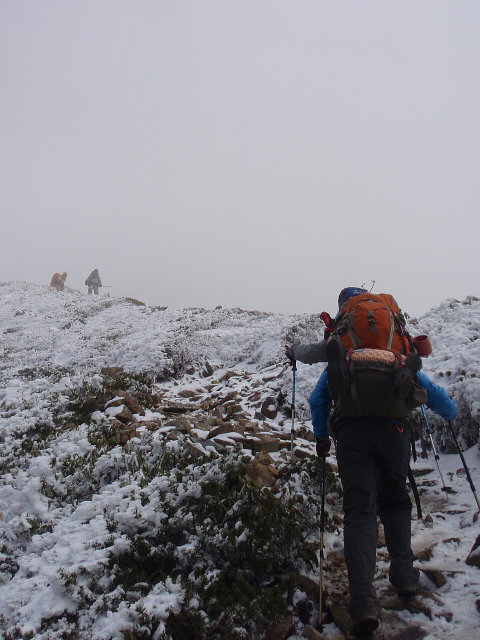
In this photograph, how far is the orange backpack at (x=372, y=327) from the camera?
11.7ft

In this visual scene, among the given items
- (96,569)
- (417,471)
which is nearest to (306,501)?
(96,569)

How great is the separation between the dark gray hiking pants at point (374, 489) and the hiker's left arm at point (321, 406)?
1.40 ft

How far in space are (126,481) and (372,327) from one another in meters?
3.65

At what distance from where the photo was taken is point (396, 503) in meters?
3.54

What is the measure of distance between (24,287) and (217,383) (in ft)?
109

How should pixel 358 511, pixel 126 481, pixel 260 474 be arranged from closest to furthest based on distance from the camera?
pixel 358 511, pixel 126 481, pixel 260 474

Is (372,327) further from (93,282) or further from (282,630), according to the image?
(93,282)

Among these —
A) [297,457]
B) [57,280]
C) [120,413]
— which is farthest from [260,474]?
[57,280]

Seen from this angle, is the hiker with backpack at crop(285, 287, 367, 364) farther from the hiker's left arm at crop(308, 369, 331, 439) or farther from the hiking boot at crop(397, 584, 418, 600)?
the hiking boot at crop(397, 584, 418, 600)

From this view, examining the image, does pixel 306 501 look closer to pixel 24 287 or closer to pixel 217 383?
pixel 217 383

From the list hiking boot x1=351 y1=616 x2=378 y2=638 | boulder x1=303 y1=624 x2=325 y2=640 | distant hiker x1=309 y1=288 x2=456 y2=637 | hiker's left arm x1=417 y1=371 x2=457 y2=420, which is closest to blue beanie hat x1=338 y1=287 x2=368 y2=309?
distant hiker x1=309 y1=288 x2=456 y2=637

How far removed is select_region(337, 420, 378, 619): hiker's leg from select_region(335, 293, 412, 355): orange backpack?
726 mm

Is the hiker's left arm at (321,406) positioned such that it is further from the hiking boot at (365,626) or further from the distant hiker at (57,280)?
the distant hiker at (57,280)

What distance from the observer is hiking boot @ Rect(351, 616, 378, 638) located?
2900mm
